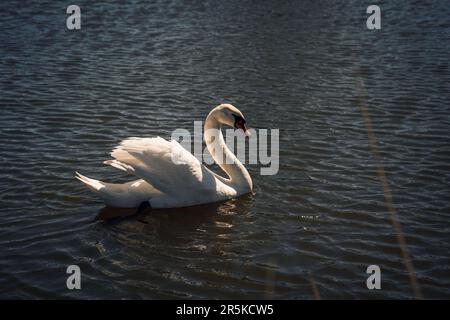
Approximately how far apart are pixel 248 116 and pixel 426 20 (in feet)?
39.5

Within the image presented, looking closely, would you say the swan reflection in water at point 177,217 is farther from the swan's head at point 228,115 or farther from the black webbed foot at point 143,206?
the swan's head at point 228,115

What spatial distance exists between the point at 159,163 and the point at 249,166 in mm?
2688

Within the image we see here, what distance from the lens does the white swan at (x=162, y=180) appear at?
30.3ft

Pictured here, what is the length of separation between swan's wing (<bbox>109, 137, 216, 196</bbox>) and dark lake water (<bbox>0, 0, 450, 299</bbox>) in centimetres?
51

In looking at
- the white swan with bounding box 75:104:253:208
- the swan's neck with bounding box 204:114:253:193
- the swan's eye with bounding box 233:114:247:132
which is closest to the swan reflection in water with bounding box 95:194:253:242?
the white swan with bounding box 75:104:253:208

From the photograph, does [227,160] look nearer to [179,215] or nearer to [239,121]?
[239,121]

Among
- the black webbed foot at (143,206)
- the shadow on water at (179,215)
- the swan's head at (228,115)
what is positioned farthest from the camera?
the swan's head at (228,115)

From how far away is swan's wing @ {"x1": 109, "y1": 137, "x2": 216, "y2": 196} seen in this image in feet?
30.3

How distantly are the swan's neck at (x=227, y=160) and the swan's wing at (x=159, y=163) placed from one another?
886mm

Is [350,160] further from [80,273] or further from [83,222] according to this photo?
[80,273]

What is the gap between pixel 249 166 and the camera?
11.5 meters

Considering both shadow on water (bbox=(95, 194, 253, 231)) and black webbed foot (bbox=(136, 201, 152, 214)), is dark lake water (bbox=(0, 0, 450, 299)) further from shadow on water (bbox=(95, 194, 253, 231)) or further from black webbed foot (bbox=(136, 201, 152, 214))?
black webbed foot (bbox=(136, 201, 152, 214))

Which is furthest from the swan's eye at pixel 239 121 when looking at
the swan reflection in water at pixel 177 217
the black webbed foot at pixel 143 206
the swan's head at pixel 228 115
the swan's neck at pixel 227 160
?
the black webbed foot at pixel 143 206
